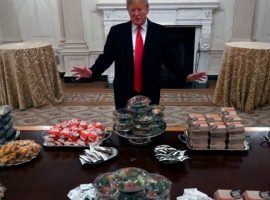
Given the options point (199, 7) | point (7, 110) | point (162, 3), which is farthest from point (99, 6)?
point (7, 110)

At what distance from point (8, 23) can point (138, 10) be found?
3895mm

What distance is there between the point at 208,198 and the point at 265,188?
229mm

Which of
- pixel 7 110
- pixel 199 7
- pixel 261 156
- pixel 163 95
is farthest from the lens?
pixel 199 7

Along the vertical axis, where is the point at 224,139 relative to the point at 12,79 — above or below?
above

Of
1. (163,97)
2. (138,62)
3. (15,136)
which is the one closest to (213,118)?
(138,62)

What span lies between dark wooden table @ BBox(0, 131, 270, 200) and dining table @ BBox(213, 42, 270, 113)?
76.4 inches

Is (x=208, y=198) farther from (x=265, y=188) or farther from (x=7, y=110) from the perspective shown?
(x=7, y=110)

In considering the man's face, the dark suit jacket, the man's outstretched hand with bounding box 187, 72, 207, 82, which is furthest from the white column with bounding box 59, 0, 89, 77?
the man's outstretched hand with bounding box 187, 72, 207, 82

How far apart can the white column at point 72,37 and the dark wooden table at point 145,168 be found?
136 inches

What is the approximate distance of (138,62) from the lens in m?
1.78

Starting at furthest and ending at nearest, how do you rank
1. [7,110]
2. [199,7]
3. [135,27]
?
1. [199,7]
2. [135,27]
3. [7,110]

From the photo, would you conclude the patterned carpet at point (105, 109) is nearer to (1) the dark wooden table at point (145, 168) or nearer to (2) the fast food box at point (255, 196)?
(1) the dark wooden table at point (145, 168)

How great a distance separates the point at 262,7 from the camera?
421 centimetres

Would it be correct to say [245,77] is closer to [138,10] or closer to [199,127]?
[138,10]
